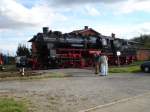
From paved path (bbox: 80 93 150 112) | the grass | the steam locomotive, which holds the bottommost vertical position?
paved path (bbox: 80 93 150 112)

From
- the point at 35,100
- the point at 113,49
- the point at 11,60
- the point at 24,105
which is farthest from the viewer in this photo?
the point at 11,60

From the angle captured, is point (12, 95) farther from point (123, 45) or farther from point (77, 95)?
point (123, 45)

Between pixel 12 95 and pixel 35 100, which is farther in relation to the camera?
pixel 12 95

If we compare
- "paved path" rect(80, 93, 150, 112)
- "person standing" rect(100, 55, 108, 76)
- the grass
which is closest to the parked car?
"person standing" rect(100, 55, 108, 76)

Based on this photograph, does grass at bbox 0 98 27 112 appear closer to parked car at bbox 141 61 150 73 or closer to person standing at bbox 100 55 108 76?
person standing at bbox 100 55 108 76

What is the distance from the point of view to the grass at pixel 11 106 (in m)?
→ 13.5

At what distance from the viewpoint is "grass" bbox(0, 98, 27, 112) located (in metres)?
13.5

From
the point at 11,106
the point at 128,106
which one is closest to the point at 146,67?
the point at 128,106

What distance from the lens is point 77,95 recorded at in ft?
59.7

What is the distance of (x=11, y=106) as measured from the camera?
1397 centimetres

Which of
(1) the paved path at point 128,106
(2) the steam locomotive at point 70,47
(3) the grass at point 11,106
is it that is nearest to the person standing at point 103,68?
(2) the steam locomotive at point 70,47

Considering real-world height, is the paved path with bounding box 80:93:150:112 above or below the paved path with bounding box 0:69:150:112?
below

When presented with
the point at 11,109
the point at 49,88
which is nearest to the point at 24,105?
the point at 11,109

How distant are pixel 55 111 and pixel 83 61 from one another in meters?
29.2
